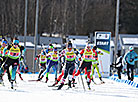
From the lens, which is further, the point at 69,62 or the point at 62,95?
the point at 69,62

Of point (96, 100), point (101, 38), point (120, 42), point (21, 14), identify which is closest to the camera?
point (96, 100)

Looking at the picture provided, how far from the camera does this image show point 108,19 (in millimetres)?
59938

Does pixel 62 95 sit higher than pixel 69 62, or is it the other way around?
pixel 69 62

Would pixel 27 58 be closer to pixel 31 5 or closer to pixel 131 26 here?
pixel 31 5

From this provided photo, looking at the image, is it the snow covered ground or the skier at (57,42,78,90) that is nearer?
the snow covered ground

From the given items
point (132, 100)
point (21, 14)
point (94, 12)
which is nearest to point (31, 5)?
point (21, 14)

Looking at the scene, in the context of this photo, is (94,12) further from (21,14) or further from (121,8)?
(21,14)

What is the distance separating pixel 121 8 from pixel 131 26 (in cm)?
383

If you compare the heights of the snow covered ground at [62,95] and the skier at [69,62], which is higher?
the skier at [69,62]

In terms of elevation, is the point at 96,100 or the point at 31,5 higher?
the point at 31,5

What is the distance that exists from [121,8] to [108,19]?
2.89m

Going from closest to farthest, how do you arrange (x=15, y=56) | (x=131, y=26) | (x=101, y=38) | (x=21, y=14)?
(x=15, y=56), (x=101, y=38), (x=21, y=14), (x=131, y=26)

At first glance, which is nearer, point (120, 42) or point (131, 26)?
point (120, 42)

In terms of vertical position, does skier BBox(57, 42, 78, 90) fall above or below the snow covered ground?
above
